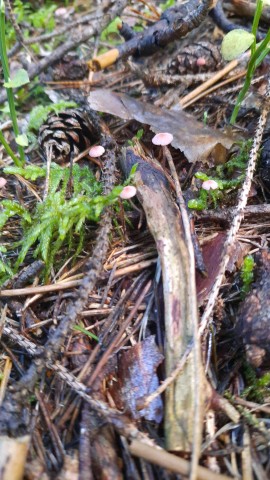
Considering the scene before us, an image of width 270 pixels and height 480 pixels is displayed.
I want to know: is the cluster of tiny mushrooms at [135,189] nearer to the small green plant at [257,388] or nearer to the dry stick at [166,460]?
the small green plant at [257,388]

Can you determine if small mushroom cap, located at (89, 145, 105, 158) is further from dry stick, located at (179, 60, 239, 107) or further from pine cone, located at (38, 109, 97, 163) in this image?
dry stick, located at (179, 60, 239, 107)

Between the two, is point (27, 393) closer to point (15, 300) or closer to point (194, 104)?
point (15, 300)

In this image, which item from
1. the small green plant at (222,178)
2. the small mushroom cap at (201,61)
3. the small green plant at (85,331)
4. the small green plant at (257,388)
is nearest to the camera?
the small green plant at (257,388)

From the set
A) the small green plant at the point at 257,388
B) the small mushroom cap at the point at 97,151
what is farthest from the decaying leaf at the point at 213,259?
the small mushroom cap at the point at 97,151

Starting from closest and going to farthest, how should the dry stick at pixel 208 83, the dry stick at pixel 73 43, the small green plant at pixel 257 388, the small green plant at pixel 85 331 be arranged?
the small green plant at pixel 257 388
the small green plant at pixel 85 331
the dry stick at pixel 208 83
the dry stick at pixel 73 43

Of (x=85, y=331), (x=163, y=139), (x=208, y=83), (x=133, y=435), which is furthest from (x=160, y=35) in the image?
(x=133, y=435)

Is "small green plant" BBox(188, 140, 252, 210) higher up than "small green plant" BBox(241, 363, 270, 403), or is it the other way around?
"small green plant" BBox(188, 140, 252, 210)

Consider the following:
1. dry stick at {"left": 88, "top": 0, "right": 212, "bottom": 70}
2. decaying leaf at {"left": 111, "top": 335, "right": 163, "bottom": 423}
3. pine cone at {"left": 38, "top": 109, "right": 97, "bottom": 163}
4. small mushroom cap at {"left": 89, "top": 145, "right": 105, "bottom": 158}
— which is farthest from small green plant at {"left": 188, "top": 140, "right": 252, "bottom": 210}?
dry stick at {"left": 88, "top": 0, "right": 212, "bottom": 70}
